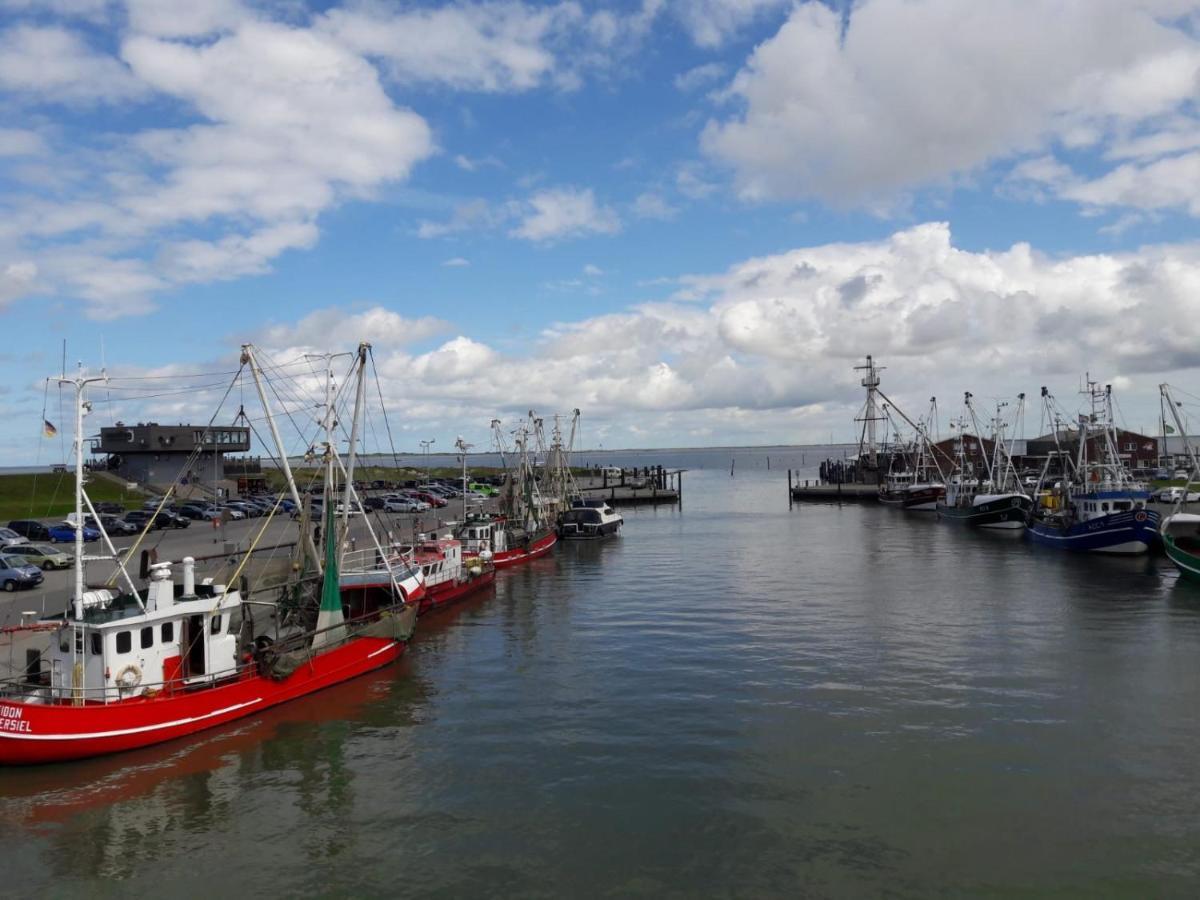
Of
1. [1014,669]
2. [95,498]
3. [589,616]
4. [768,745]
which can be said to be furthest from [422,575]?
Result: [95,498]

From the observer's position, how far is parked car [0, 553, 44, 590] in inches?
1666

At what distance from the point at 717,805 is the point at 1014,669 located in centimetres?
1842

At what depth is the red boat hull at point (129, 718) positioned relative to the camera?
A: 22750 millimetres

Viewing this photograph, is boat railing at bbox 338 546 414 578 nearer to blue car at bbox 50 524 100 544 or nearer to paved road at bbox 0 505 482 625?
paved road at bbox 0 505 482 625

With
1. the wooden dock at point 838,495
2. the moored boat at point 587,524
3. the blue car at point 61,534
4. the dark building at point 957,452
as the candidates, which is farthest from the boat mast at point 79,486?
the dark building at point 957,452

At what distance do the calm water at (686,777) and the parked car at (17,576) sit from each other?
2097 centimetres

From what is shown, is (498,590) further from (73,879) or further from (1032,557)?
(1032,557)

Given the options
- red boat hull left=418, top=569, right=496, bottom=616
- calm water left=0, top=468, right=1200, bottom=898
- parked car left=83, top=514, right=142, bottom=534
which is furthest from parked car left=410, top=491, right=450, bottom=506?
calm water left=0, top=468, right=1200, bottom=898

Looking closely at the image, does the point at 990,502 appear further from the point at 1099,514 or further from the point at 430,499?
the point at 430,499

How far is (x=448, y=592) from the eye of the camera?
5038cm

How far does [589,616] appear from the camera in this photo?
4581 cm

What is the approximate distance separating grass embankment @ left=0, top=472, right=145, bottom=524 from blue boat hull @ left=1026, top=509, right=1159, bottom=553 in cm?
9509

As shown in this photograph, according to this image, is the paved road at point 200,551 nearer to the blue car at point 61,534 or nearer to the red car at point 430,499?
the blue car at point 61,534

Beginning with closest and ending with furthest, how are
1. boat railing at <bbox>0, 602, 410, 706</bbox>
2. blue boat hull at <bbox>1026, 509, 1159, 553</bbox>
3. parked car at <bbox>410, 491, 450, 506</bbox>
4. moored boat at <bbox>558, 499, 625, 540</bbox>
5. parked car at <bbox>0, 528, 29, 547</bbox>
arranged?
boat railing at <bbox>0, 602, 410, 706</bbox> < parked car at <bbox>0, 528, 29, 547</bbox> < blue boat hull at <bbox>1026, 509, 1159, 553</bbox> < moored boat at <bbox>558, 499, 625, 540</bbox> < parked car at <bbox>410, 491, 450, 506</bbox>
